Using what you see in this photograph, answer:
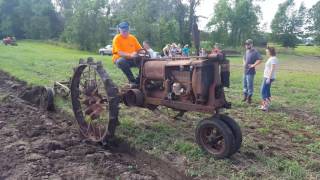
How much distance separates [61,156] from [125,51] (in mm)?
2394

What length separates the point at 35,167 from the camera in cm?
514

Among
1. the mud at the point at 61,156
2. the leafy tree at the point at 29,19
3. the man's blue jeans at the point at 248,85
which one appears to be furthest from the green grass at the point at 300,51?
the mud at the point at 61,156

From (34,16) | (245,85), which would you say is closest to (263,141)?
(245,85)

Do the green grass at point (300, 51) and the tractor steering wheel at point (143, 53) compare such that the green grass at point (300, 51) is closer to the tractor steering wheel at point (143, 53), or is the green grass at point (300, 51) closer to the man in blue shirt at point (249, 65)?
the man in blue shirt at point (249, 65)

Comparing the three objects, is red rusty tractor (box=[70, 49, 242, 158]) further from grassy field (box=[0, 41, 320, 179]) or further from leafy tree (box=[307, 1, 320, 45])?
leafy tree (box=[307, 1, 320, 45])

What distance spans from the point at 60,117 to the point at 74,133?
1.38m

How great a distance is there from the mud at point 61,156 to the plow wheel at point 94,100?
0.24 meters

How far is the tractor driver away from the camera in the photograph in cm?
711

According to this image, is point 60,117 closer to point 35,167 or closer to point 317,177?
point 35,167

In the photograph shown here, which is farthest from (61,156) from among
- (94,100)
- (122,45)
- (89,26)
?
(89,26)

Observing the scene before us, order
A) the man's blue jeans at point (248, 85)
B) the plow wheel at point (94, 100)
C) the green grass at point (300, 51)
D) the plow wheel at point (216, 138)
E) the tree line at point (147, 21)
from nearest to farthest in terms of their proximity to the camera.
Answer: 1. the plow wheel at point (216, 138)
2. the plow wheel at point (94, 100)
3. the man's blue jeans at point (248, 85)
4. the tree line at point (147, 21)
5. the green grass at point (300, 51)

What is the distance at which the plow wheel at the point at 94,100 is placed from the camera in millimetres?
6020

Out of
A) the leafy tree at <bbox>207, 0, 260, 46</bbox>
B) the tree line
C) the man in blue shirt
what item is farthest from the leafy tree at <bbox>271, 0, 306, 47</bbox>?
the man in blue shirt

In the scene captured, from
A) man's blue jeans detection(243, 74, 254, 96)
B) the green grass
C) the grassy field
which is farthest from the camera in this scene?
the green grass
